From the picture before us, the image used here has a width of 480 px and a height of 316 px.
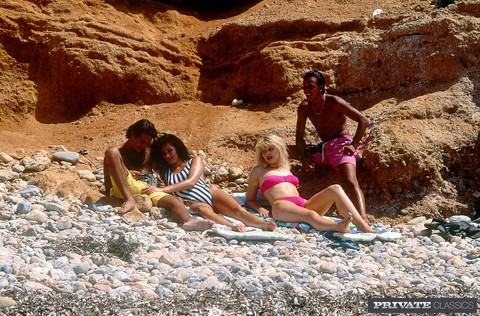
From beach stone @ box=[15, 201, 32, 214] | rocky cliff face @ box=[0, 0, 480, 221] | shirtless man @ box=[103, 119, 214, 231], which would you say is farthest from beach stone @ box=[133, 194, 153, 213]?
rocky cliff face @ box=[0, 0, 480, 221]

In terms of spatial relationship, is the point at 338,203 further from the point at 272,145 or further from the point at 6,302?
the point at 6,302

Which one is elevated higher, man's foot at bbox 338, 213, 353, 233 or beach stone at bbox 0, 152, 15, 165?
man's foot at bbox 338, 213, 353, 233

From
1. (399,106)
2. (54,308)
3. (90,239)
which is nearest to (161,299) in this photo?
(54,308)

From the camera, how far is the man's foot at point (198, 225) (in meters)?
6.21

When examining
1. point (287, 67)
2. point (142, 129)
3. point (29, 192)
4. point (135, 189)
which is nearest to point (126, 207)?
A: point (135, 189)

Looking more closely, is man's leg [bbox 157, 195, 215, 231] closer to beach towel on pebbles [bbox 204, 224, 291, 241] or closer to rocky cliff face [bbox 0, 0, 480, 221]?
beach towel on pebbles [bbox 204, 224, 291, 241]

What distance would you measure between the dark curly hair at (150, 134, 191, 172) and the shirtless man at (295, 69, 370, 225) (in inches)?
47.6

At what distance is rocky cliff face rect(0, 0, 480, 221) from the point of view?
767 centimetres

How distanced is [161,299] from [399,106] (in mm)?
4472

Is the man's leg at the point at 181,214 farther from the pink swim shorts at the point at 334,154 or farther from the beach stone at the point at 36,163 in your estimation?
the pink swim shorts at the point at 334,154

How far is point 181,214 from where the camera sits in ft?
21.3

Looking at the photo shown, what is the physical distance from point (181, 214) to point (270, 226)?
761 mm

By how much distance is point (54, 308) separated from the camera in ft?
13.9

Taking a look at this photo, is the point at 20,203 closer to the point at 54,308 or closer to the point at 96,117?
the point at 54,308
